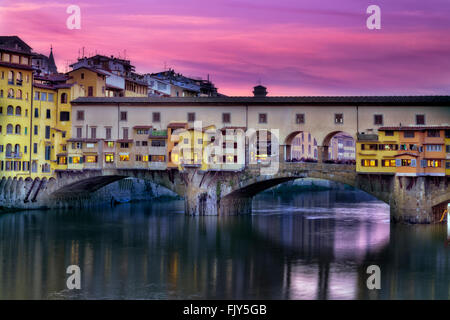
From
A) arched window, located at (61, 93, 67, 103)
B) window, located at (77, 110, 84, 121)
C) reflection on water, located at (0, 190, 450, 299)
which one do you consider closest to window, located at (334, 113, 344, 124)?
reflection on water, located at (0, 190, 450, 299)

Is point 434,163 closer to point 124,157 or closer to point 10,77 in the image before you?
point 124,157

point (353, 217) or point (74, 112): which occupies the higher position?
point (74, 112)

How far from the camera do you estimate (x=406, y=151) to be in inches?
2021

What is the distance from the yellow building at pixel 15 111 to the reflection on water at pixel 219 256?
4.70 meters

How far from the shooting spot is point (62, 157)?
6281cm

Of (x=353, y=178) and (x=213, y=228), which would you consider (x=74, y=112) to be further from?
(x=353, y=178)

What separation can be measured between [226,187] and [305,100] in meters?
9.92

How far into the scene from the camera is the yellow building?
59312 mm

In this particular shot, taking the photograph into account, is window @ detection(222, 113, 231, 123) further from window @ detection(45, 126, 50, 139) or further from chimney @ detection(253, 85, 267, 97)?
window @ detection(45, 126, 50, 139)

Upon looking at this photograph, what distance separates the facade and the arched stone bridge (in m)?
0.69

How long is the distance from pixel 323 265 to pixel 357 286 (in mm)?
5145

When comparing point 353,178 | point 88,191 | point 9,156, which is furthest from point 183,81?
point 353,178

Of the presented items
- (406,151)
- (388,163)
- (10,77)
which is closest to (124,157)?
(10,77)

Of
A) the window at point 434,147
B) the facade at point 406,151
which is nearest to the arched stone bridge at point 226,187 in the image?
the facade at point 406,151
